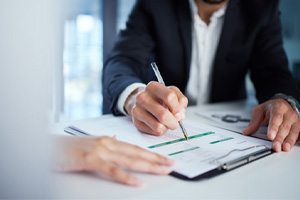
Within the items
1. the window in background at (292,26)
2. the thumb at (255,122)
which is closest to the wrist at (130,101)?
the thumb at (255,122)

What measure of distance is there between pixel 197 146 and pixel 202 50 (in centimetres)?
58

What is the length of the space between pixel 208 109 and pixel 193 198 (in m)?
0.55

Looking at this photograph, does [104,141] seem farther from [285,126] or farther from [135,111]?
[285,126]

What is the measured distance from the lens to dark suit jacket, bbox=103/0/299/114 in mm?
1020

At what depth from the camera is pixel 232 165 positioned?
484 millimetres

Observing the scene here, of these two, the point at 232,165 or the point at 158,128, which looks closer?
the point at 232,165

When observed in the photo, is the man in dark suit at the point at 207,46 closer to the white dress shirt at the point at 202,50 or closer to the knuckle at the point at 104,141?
the white dress shirt at the point at 202,50

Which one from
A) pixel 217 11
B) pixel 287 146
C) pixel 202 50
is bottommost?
pixel 287 146

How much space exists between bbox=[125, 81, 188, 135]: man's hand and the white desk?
15 cm

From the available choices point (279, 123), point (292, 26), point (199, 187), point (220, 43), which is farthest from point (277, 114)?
point (292, 26)

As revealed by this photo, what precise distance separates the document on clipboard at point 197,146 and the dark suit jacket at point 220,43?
357mm

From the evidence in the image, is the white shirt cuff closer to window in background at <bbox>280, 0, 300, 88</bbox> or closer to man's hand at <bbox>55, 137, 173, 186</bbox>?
man's hand at <bbox>55, 137, 173, 186</bbox>

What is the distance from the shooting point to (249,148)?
0.56 metres

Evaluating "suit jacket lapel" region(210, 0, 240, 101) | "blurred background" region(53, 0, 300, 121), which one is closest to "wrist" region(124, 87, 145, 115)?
"blurred background" region(53, 0, 300, 121)
